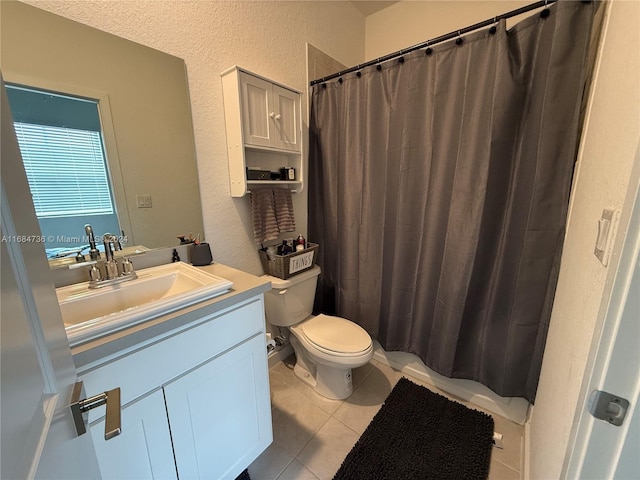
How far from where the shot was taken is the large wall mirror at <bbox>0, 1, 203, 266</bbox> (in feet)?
2.88

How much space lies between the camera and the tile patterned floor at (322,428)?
3.95ft

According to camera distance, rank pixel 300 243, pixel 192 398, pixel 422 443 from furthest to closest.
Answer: pixel 300 243 → pixel 422 443 → pixel 192 398

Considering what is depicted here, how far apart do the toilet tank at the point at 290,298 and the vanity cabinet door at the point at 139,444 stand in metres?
0.79

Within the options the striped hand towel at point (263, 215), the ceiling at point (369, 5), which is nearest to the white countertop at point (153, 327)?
the striped hand towel at point (263, 215)

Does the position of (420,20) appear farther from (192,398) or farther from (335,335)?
(192,398)

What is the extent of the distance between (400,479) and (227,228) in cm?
143

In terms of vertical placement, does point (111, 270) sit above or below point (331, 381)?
above

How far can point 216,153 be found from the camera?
4.50 feet

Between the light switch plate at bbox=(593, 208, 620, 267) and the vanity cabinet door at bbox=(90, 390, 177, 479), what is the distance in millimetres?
1175

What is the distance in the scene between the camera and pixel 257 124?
4.60 feet

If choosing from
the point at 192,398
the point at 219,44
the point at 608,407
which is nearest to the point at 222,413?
the point at 192,398

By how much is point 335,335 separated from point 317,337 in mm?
106

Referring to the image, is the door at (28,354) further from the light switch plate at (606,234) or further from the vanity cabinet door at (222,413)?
the light switch plate at (606,234)

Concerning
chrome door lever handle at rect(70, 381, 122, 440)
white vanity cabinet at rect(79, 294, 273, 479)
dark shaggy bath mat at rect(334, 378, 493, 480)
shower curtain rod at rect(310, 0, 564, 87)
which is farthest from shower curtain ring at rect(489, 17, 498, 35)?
dark shaggy bath mat at rect(334, 378, 493, 480)
